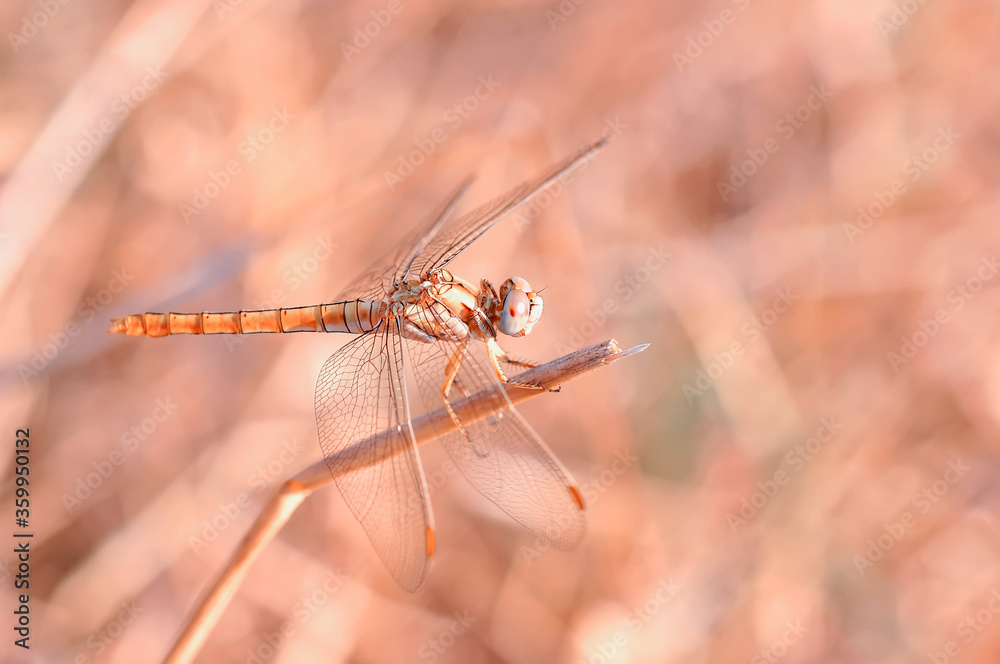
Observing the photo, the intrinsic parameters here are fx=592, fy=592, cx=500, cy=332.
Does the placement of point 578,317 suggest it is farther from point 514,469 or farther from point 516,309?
point 514,469

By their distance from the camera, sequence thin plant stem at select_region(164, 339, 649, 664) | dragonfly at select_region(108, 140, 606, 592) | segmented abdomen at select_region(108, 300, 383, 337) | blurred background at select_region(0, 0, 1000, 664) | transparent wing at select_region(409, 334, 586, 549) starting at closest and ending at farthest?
thin plant stem at select_region(164, 339, 649, 664), dragonfly at select_region(108, 140, 606, 592), transparent wing at select_region(409, 334, 586, 549), segmented abdomen at select_region(108, 300, 383, 337), blurred background at select_region(0, 0, 1000, 664)

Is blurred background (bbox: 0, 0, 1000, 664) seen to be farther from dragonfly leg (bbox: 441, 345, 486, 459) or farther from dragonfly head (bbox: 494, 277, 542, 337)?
dragonfly leg (bbox: 441, 345, 486, 459)

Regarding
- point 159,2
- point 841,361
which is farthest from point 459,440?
point 841,361

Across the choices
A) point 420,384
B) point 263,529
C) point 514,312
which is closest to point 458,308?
point 514,312

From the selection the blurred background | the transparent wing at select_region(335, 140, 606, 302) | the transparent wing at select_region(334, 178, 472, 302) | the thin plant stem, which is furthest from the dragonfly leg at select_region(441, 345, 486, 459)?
the blurred background

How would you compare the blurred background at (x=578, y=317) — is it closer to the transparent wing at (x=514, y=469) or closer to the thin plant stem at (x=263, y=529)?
the transparent wing at (x=514, y=469)

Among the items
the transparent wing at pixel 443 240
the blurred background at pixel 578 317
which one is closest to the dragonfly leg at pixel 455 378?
the transparent wing at pixel 443 240
